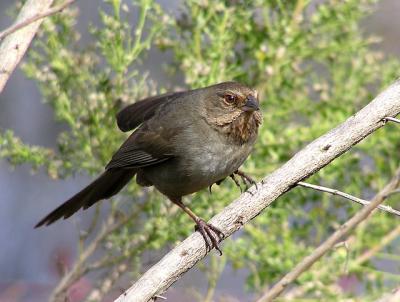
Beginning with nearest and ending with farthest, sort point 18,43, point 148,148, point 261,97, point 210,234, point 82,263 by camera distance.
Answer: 1. point 18,43
2. point 210,234
3. point 82,263
4. point 148,148
5. point 261,97

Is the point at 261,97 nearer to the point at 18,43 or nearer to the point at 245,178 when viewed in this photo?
the point at 245,178

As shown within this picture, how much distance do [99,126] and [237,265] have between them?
1026 millimetres

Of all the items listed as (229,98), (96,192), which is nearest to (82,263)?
(96,192)

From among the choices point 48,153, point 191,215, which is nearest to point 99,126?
point 48,153

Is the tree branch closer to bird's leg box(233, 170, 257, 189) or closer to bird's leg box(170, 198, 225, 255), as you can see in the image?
bird's leg box(170, 198, 225, 255)

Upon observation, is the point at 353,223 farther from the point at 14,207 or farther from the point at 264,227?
the point at 14,207

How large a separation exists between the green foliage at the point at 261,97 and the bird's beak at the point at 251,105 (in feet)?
0.81

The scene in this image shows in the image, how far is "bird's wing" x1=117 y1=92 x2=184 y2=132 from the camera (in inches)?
170

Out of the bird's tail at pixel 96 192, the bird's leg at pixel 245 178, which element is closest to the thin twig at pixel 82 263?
the bird's tail at pixel 96 192

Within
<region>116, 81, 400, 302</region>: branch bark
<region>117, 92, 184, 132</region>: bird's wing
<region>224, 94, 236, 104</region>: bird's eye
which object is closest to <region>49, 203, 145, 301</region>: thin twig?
<region>117, 92, 184, 132</region>: bird's wing

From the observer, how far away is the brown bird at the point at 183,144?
4.13m

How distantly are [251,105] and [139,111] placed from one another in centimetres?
70

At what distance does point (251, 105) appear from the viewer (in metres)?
4.10

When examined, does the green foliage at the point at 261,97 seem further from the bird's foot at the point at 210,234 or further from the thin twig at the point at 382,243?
the bird's foot at the point at 210,234
